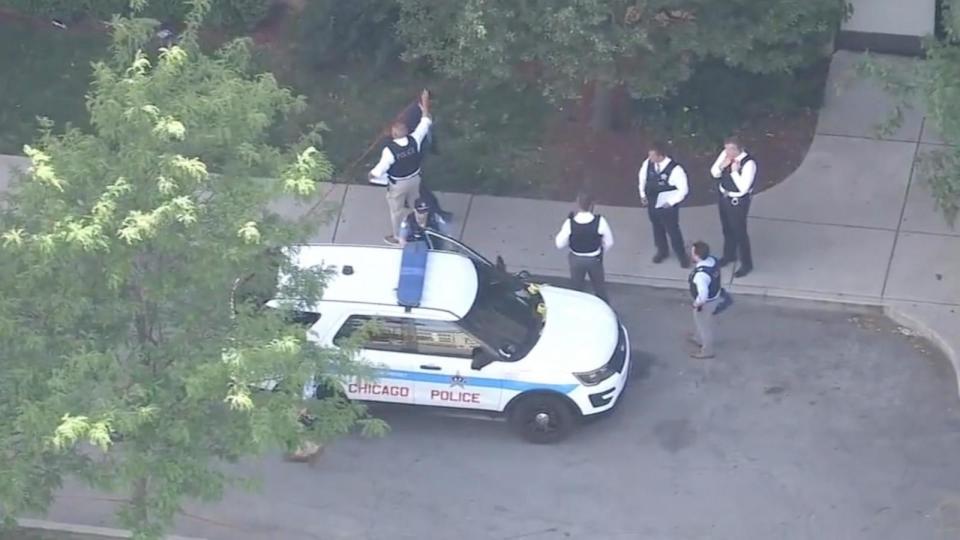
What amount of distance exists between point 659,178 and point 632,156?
2.51 meters

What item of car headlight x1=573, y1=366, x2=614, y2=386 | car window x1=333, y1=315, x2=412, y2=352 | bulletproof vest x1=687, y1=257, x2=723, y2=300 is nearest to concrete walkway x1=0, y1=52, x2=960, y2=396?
bulletproof vest x1=687, y1=257, x2=723, y2=300

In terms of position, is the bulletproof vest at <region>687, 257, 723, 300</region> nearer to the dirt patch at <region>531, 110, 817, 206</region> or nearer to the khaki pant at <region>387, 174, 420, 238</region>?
the dirt patch at <region>531, 110, 817, 206</region>

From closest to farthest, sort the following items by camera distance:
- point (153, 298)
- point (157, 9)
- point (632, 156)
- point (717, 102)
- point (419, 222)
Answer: point (153, 298)
point (419, 222)
point (632, 156)
point (717, 102)
point (157, 9)

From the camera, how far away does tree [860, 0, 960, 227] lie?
13.7m

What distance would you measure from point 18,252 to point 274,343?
1.74 meters

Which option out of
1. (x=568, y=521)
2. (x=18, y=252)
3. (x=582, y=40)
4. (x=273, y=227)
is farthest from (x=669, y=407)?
(x=18, y=252)

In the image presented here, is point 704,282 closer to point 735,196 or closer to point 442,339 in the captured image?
point 735,196

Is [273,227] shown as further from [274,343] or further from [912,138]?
[912,138]

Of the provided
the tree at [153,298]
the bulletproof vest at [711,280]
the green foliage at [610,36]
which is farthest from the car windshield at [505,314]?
the tree at [153,298]

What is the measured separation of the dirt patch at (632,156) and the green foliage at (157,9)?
174 inches

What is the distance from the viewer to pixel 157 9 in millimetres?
21578

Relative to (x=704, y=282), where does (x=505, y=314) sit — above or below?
below

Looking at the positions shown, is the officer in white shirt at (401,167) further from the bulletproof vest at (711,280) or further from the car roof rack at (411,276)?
the bulletproof vest at (711,280)

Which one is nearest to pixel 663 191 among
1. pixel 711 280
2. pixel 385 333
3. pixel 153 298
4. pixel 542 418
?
pixel 711 280
